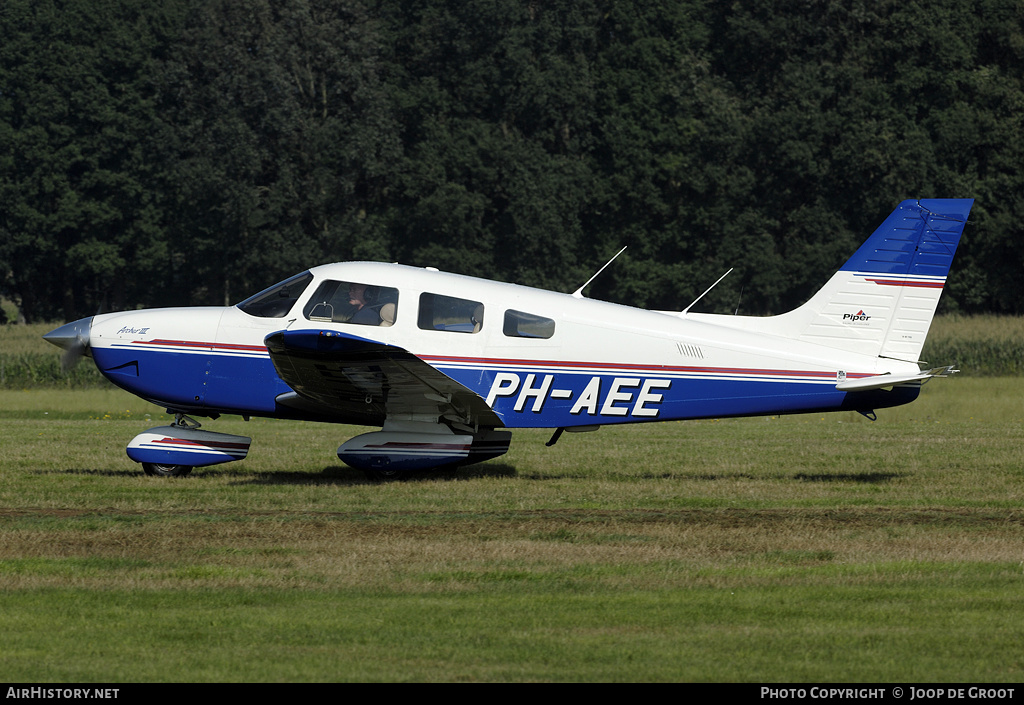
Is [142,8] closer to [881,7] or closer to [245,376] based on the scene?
[881,7]

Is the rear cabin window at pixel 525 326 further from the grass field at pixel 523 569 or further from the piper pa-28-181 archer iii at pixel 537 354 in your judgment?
the grass field at pixel 523 569

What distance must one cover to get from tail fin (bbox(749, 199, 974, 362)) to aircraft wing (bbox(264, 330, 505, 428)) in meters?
3.44

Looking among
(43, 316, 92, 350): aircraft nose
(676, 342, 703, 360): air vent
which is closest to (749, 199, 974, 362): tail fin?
(676, 342, 703, 360): air vent

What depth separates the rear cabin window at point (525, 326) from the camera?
12.1 meters

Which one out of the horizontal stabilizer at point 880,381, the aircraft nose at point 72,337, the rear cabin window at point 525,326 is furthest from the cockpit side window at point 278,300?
the horizontal stabilizer at point 880,381

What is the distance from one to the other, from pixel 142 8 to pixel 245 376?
163ft

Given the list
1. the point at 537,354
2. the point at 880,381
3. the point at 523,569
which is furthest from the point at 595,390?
the point at 523,569

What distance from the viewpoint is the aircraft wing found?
35.5ft

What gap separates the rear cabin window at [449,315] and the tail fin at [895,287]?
3179 millimetres

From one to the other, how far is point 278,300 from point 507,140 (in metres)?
39.8

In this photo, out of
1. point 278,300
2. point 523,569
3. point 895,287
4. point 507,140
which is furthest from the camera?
point 507,140

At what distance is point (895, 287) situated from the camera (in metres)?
12.0

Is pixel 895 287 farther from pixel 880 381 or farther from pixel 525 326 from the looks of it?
pixel 525 326
